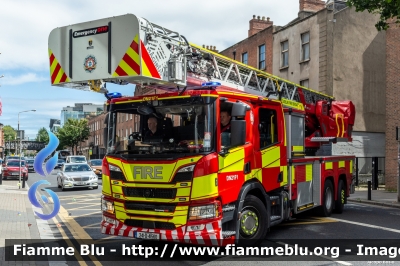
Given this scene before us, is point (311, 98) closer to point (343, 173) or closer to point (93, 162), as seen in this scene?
point (343, 173)

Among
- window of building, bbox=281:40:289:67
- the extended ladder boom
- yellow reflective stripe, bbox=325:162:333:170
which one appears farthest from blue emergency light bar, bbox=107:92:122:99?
window of building, bbox=281:40:289:67

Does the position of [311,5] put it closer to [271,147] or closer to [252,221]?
[271,147]

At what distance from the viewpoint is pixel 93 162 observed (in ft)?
114

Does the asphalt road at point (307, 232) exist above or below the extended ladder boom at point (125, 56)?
below

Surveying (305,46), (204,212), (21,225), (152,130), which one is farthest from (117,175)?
(305,46)

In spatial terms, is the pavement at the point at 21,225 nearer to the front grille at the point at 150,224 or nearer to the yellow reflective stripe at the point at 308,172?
the front grille at the point at 150,224

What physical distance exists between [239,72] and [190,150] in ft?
11.0

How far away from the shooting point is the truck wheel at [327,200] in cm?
1174

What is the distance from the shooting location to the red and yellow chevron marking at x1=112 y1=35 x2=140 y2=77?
23.0 ft

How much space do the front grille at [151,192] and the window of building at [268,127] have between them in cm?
216

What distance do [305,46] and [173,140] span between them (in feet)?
74.7

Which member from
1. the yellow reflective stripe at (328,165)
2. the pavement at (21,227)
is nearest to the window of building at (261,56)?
the yellow reflective stripe at (328,165)

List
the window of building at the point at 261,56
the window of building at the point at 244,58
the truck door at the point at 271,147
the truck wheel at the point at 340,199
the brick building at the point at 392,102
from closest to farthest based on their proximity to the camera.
→ the truck door at the point at 271,147 → the truck wheel at the point at 340,199 → the brick building at the point at 392,102 → the window of building at the point at 261,56 → the window of building at the point at 244,58

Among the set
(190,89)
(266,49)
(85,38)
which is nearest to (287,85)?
(190,89)
